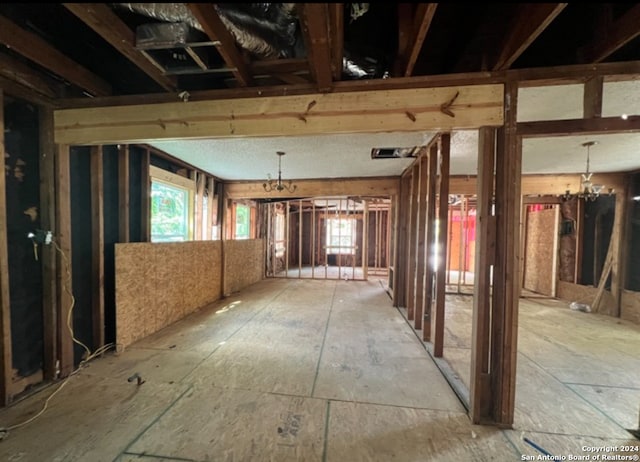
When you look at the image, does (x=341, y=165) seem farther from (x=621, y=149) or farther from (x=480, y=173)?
(x=621, y=149)

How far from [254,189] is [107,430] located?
4.41 m

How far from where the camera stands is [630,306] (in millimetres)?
4008

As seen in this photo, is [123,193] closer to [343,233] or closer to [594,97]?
[594,97]

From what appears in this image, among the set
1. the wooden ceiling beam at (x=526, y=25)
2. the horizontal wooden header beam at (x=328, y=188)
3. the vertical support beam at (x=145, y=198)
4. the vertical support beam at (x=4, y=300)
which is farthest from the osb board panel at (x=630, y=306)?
the vertical support beam at (x=4, y=300)

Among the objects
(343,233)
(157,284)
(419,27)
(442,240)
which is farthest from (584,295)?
(157,284)

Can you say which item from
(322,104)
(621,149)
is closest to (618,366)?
(621,149)

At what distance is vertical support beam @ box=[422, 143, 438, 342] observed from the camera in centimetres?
280

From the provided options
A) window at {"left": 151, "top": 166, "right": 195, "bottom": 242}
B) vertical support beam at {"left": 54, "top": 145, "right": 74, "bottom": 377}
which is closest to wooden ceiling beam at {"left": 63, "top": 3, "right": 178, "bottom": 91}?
vertical support beam at {"left": 54, "top": 145, "right": 74, "bottom": 377}

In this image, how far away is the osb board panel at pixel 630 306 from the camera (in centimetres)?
391

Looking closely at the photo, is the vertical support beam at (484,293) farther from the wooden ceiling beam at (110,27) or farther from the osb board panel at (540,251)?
the osb board panel at (540,251)

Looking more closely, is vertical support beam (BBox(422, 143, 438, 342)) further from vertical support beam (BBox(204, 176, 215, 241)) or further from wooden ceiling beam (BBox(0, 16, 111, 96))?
vertical support beam (BBox(204, 176, 215, 241))

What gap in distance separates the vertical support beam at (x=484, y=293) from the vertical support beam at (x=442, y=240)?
0.71 meters

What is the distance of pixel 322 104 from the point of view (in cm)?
185

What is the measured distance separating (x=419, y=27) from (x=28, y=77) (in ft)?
9.23
